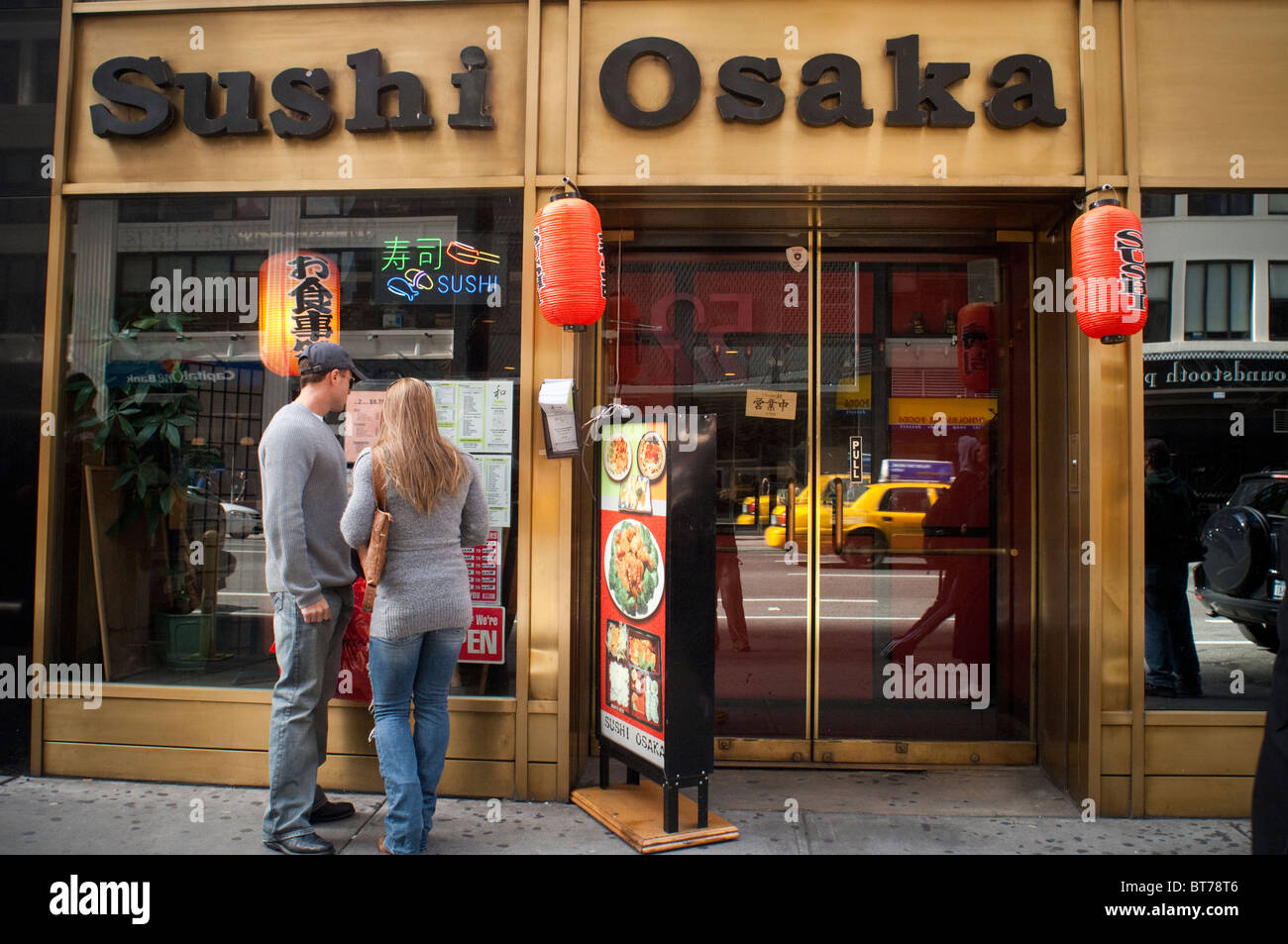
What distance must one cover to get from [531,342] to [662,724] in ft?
6.50

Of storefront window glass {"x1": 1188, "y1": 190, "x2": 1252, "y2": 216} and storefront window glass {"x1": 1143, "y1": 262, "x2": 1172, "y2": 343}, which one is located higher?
storefront window glass {"x1": 1188, "y1": 190, "x2": 1252, "y2": 216}

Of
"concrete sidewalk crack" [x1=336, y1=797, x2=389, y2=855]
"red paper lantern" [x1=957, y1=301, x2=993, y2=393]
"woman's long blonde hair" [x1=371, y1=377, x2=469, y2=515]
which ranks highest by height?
"red paper lantern" [x1=957, y1=301, x2=993, y2=393]

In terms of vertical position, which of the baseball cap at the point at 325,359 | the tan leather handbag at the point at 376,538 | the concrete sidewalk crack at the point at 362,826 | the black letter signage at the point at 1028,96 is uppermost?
the black letter signage at the point at 1028,96

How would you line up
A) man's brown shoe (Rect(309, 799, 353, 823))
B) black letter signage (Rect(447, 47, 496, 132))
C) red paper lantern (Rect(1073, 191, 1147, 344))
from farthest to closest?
black letter signage (Rect(447, 47, 496, 132)), man's brown shoe (Rect(309, 799, 353, 823)), red paper lantern (Rect(1073, 191, 1147, 344))

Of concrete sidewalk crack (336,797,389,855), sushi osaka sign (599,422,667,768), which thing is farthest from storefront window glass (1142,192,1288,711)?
concrete sidewalk crack (336,797,389,855)

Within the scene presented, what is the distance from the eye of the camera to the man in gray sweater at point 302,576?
3619 mm

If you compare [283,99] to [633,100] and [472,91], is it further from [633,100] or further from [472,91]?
[633,100]

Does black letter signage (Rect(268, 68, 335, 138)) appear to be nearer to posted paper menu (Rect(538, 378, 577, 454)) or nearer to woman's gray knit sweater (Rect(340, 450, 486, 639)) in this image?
posted paper menu (Rect(538, 378, 577, 454))

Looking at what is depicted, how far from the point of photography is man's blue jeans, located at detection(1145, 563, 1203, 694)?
14.7 feet

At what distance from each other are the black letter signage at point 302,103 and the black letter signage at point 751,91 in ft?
6.74

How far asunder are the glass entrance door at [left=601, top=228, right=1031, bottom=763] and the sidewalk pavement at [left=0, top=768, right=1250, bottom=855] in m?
0.58

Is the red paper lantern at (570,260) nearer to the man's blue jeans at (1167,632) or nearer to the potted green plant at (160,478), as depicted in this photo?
the potted green plant at (160,478)

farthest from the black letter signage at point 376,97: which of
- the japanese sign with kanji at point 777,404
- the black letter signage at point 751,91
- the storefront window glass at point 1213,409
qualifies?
the storefront window glass at point 1213,409

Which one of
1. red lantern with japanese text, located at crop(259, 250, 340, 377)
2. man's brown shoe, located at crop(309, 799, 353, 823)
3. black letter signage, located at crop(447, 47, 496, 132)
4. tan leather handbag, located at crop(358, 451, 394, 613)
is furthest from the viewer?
red lantern with japanese text, located at crop(259, 250, 340, 377)
